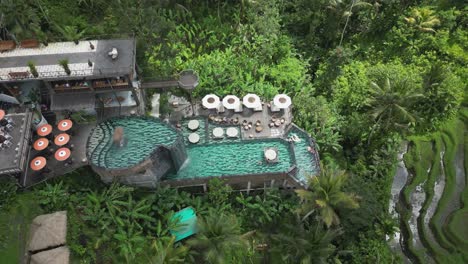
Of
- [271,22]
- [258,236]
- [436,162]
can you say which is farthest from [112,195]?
[436,162]

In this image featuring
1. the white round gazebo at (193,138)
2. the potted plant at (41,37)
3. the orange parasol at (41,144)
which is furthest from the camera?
the white round gazebo at (193,138)

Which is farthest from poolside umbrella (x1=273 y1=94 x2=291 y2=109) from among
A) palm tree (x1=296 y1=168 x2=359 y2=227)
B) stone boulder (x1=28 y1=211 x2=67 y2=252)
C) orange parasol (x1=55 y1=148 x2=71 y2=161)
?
stone boulder (x1=28 y1=211 x2=67 y2=252)

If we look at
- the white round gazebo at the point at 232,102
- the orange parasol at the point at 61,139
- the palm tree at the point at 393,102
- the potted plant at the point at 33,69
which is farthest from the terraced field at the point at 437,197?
the potted plant at the point at 33,69

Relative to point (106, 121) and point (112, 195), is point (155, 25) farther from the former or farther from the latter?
point (112, 195)

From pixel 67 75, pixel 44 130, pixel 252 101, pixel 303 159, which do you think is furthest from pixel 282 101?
pixel 44 130

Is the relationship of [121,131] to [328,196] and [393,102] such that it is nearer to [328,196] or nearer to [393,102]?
[328,196]

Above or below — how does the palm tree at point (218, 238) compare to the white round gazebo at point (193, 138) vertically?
below

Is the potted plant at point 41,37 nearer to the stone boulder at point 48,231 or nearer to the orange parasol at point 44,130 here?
the orange parasol at point 44,130
